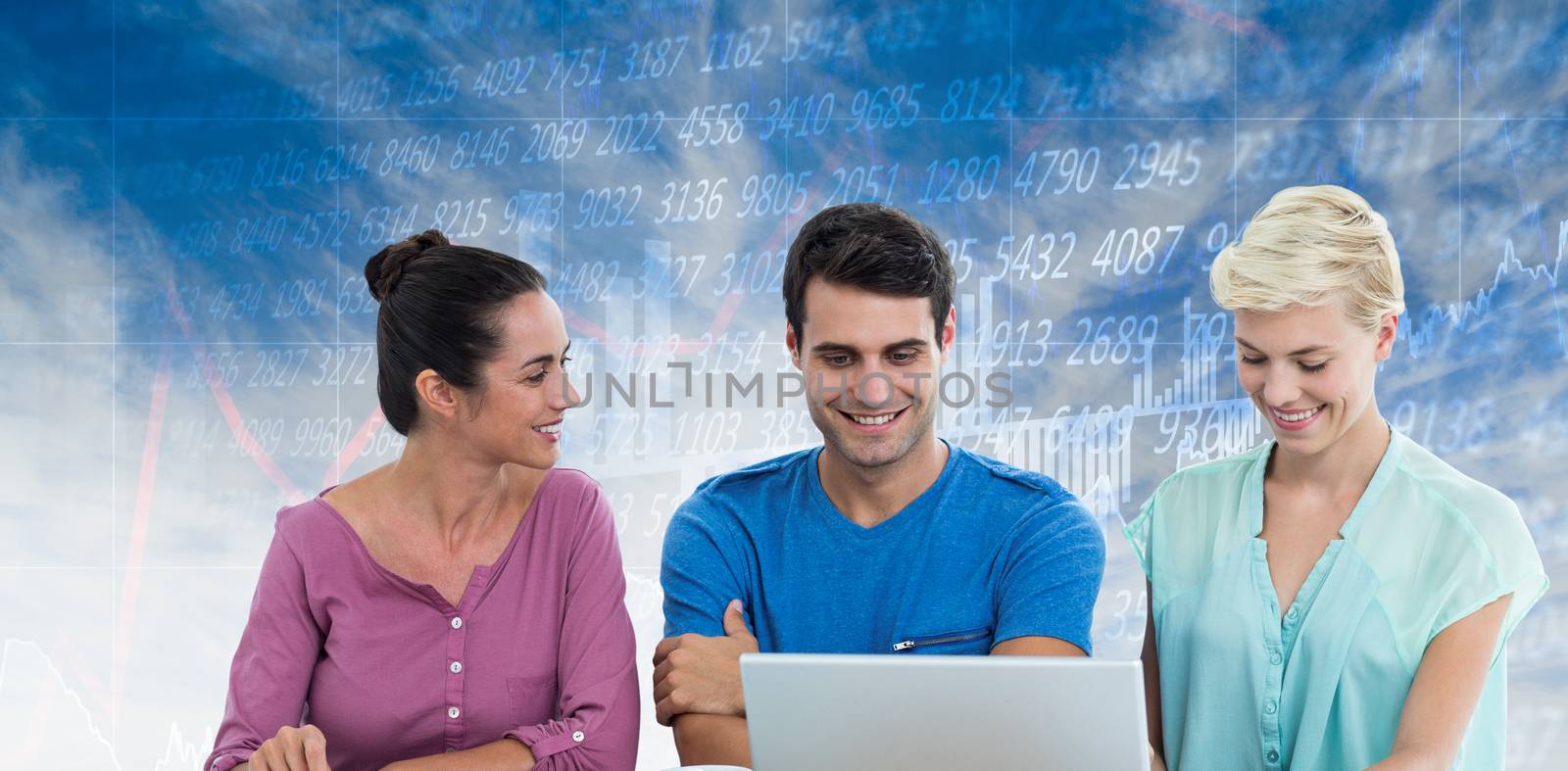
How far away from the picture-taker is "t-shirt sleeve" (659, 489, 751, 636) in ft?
6.63

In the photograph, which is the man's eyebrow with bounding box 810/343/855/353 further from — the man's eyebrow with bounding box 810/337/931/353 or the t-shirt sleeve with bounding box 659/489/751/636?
the t-shirt sleeve with bounding box 659/489/751/636

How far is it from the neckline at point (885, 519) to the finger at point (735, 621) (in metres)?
0.21

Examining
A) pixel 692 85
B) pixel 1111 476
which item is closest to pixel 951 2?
pixel 692 85

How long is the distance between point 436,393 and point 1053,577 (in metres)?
1.04

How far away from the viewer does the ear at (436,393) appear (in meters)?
2.11

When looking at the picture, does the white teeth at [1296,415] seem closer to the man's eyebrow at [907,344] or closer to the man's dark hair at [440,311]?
the man's eyebrow at [907,344]

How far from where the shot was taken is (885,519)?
2.08 m

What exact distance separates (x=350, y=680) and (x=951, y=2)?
297 centimetres

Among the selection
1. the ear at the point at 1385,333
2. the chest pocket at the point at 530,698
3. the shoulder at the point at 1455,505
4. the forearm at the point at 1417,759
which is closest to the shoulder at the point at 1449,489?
the shoulder at the point at 1455,505

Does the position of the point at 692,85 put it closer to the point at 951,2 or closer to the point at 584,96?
the point at 584,96

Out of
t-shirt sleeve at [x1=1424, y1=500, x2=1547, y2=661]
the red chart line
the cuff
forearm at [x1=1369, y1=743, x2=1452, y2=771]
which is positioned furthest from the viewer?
the red chart line

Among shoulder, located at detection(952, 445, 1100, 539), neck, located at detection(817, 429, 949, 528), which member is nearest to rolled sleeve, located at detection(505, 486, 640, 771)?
neck, located at detection(817, 429, 949, 528)

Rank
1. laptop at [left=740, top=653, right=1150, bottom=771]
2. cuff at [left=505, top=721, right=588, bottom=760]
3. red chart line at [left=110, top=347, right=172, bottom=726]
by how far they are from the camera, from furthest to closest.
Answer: red chart line at [left=110, top=347, right=172, bottom=726]
cuff at [left=505, top=721, right=588, bottom=760]
laptop at [left=740, top=653, right=1150, bottom=771]

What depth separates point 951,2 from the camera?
411 cm
